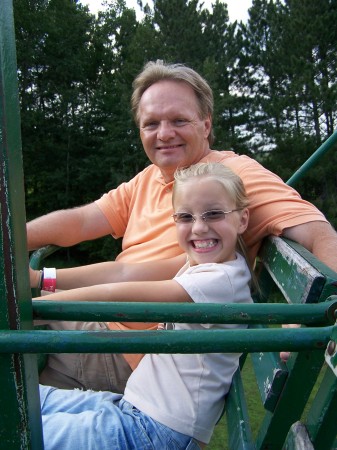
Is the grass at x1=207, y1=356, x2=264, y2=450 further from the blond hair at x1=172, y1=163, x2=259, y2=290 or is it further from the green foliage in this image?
the green foliage

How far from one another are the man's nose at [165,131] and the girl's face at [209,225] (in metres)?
0.59

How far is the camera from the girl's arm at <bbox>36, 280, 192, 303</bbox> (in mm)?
1334

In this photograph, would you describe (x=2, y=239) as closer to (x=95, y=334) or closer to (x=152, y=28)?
(x=95, y=334)

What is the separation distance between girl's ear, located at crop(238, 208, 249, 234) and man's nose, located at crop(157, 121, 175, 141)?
2.10 feet

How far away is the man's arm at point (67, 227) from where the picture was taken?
7.21ft

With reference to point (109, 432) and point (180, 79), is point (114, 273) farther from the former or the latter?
point (180, 79)

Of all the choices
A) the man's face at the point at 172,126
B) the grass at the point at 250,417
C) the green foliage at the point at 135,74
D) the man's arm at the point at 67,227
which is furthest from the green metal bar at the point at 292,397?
the green foliage at the point at 135,74

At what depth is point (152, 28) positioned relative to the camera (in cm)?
2078

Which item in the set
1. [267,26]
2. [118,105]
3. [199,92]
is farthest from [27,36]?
[199,92]

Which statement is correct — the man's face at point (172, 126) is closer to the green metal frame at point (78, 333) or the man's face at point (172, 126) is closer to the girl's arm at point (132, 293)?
the girl's arm at point (132, 293)

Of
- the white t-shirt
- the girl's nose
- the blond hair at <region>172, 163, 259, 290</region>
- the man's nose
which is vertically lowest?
the white t-shirt

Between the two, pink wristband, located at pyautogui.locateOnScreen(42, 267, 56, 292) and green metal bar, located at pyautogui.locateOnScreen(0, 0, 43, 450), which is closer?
green metal bar, located at pyautogui.locateOnScreen(0, 0, 43, 450)

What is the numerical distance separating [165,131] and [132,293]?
0.96 m

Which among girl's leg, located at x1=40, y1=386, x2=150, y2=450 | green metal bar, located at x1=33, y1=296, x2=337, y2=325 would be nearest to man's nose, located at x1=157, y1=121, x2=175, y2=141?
girl's leg, located at x1=40, y1=386, x2=150, y2=450
